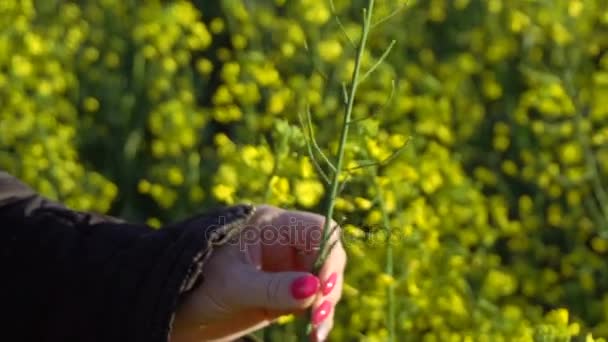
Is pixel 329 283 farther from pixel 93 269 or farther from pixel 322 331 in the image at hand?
pixel 93 269

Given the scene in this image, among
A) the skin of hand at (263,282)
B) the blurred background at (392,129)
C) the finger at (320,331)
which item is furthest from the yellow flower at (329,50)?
the finger at (320,331)

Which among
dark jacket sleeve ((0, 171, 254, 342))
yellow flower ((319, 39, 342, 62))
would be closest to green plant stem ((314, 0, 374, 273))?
dark jacket sleeve ((0, 171, 254, 342))

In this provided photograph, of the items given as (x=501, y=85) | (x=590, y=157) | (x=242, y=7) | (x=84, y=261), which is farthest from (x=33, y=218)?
(x=501, y=85)

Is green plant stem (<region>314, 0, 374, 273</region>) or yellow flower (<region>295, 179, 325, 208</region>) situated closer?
green plant stem (<region>314, 0, 374, 273</region>)

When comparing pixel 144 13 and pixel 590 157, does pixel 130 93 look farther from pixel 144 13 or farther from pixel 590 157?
pixel 590 157

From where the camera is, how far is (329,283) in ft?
4.63

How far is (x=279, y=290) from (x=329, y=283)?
3.3 inches

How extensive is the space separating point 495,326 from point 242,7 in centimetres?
177

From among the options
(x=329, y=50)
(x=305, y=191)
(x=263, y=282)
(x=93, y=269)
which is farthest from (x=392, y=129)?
(x=263, y=282)

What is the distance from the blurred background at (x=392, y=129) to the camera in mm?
2785

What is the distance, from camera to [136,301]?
148 cm

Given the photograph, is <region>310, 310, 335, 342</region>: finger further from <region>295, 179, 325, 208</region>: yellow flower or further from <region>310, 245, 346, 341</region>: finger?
<region>295, 179, 325, 208</region>: yellow flower

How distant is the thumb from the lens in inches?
52.6

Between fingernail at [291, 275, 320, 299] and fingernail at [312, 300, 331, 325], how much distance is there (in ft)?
0.24
